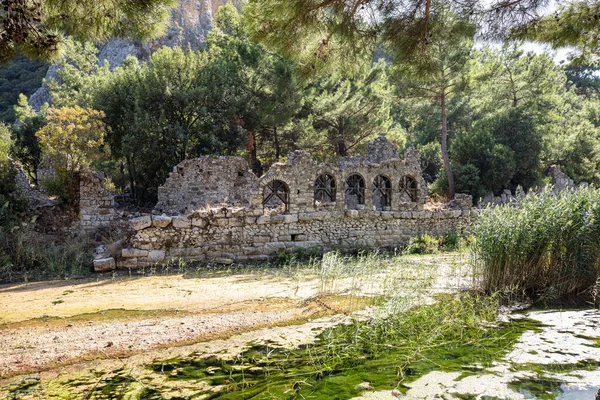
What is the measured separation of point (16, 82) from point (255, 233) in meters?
37.0

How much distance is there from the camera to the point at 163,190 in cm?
1420

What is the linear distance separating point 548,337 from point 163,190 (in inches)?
494

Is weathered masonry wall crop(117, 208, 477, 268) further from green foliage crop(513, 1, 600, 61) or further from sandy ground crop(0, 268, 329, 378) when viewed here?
green foliage crop(513, 1, 600, 61)

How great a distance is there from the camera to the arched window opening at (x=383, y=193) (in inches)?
529

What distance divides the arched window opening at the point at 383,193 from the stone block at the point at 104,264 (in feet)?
27.3

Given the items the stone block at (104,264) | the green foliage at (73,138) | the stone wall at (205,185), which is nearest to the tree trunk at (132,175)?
the green foliage at (73,138)

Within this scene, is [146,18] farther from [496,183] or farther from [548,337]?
[496,183]

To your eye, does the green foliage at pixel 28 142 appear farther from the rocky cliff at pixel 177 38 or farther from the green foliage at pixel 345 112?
the rocky cliff at pixel 177 38

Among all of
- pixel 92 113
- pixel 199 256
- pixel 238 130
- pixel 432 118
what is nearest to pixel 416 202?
pixel 199 256

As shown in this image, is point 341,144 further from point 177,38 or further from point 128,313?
point 177,38

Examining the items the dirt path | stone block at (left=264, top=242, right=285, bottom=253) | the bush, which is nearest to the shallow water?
the dirt path

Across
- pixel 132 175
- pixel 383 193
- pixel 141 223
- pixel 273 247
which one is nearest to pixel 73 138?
pixel 132 175

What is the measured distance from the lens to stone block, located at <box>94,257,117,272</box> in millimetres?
9020

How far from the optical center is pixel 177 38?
1705 inches
